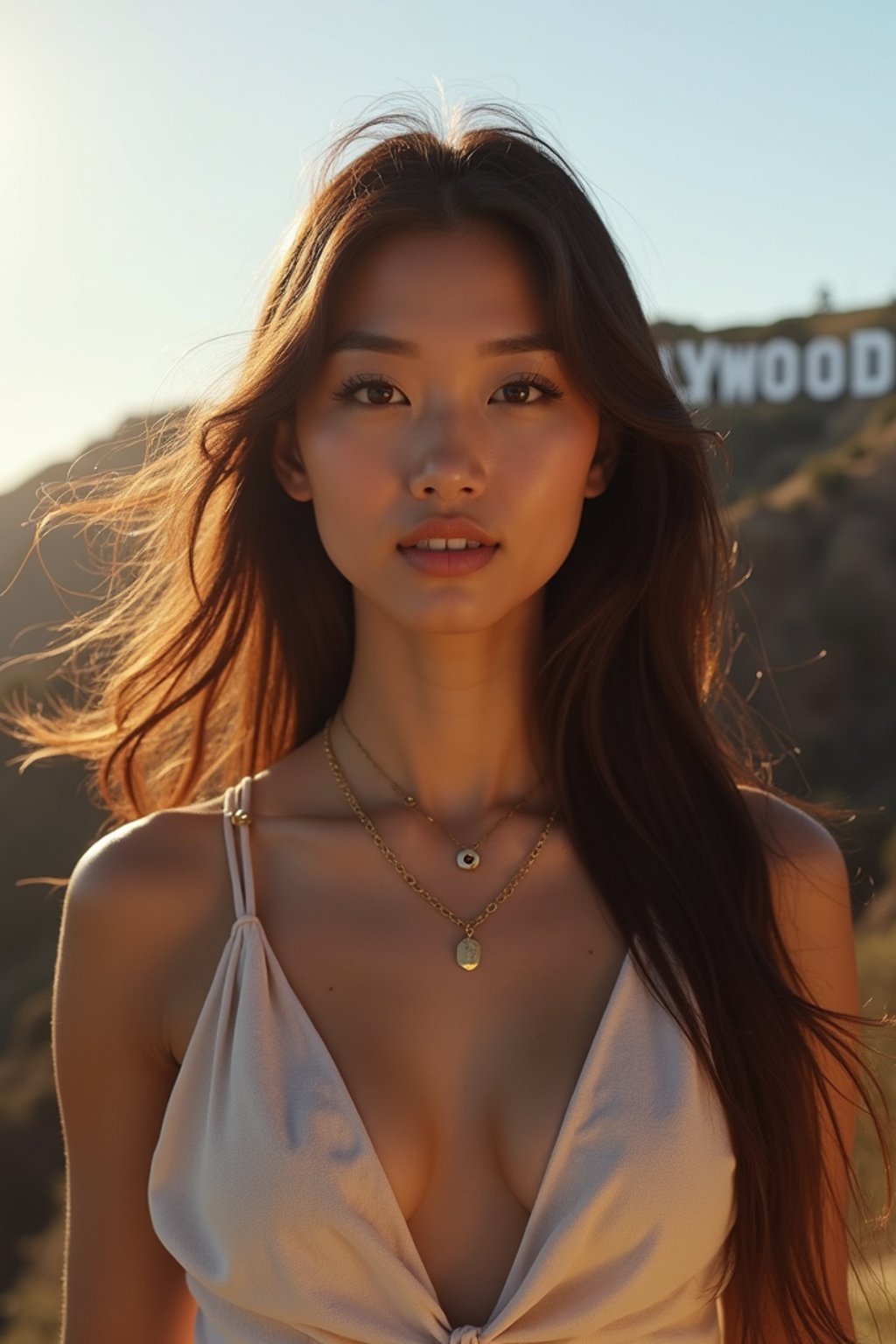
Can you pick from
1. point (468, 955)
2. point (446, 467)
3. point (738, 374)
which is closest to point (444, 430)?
point (446, 467)

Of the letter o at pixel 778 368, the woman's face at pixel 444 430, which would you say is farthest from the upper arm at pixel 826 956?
the letter o at pixel 778 368

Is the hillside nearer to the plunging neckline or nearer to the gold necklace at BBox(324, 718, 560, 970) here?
the gold necklace at BBox(324, 718, 560, 970)

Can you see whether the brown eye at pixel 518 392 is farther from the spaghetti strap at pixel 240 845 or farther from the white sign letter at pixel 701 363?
the white sign letter at pixel 701 363

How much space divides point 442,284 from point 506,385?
0.18m

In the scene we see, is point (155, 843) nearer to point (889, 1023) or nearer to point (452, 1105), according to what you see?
point (452, 1105)

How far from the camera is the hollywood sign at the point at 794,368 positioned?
4441 centimetres

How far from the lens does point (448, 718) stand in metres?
2.57

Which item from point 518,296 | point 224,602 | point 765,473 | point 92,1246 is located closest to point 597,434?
point 518,296

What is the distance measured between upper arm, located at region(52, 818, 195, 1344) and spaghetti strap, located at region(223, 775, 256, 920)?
12 cm

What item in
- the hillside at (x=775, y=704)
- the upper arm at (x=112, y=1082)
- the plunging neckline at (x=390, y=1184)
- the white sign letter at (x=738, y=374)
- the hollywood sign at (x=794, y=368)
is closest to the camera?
the plunging neckline at (x=390, y=1184)

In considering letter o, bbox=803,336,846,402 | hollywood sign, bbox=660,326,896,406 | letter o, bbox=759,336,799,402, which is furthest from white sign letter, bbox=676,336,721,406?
letter o, bbox=803,336,846,402

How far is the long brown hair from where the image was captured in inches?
91.5

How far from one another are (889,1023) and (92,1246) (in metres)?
1.26

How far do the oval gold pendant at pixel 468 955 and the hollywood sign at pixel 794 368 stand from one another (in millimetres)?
42367
